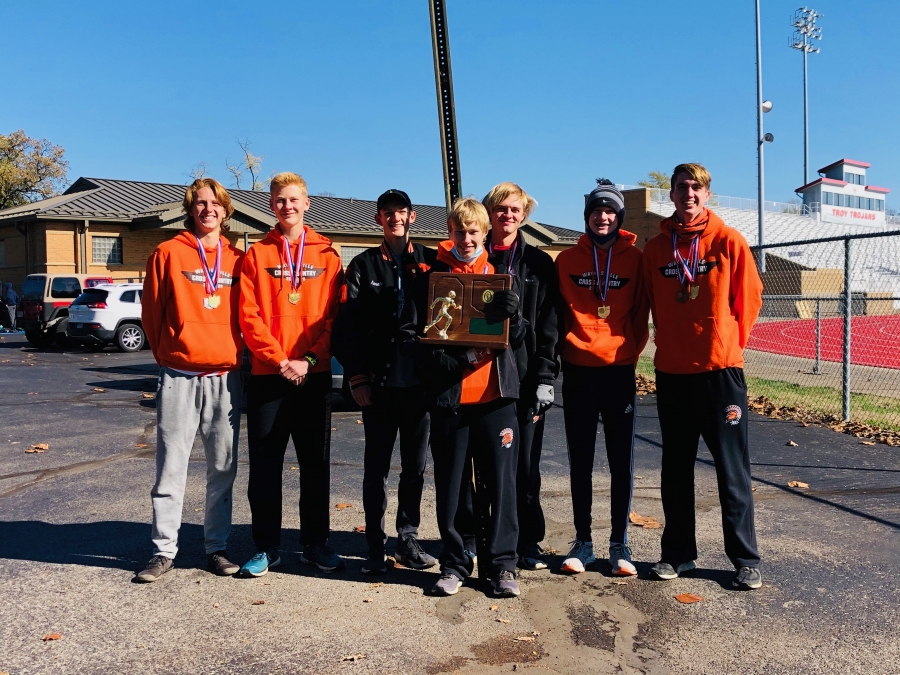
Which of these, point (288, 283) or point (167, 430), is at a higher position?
point (288, 283)

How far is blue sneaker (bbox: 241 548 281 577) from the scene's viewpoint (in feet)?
14.3

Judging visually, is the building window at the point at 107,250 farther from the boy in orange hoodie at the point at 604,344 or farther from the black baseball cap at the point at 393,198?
the boy in orange hoodie at the point at 604,344

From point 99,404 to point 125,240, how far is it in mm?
19918

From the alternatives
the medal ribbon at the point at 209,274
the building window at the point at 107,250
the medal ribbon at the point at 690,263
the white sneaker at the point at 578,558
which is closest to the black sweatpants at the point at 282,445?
the medal ribbon at the point at 209,274

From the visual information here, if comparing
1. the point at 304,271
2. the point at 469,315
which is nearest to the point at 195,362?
the point at 304,271

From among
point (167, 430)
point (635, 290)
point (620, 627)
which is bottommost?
point (620, 627)

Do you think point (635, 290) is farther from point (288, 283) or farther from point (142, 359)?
point (142, 359)

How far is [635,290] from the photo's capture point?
4.50 m

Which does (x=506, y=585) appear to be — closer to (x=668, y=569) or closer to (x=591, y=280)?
(x=668, y=569)

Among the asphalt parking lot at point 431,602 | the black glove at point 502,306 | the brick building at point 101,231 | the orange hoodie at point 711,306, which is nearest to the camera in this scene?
the asphalt parking lot at point 431,602

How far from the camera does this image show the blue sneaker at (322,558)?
4.45 meters

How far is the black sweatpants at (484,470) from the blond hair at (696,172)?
160 cm

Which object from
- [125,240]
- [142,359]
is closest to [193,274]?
[142,359]

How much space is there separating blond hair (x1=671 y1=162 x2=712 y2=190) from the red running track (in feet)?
46.8
